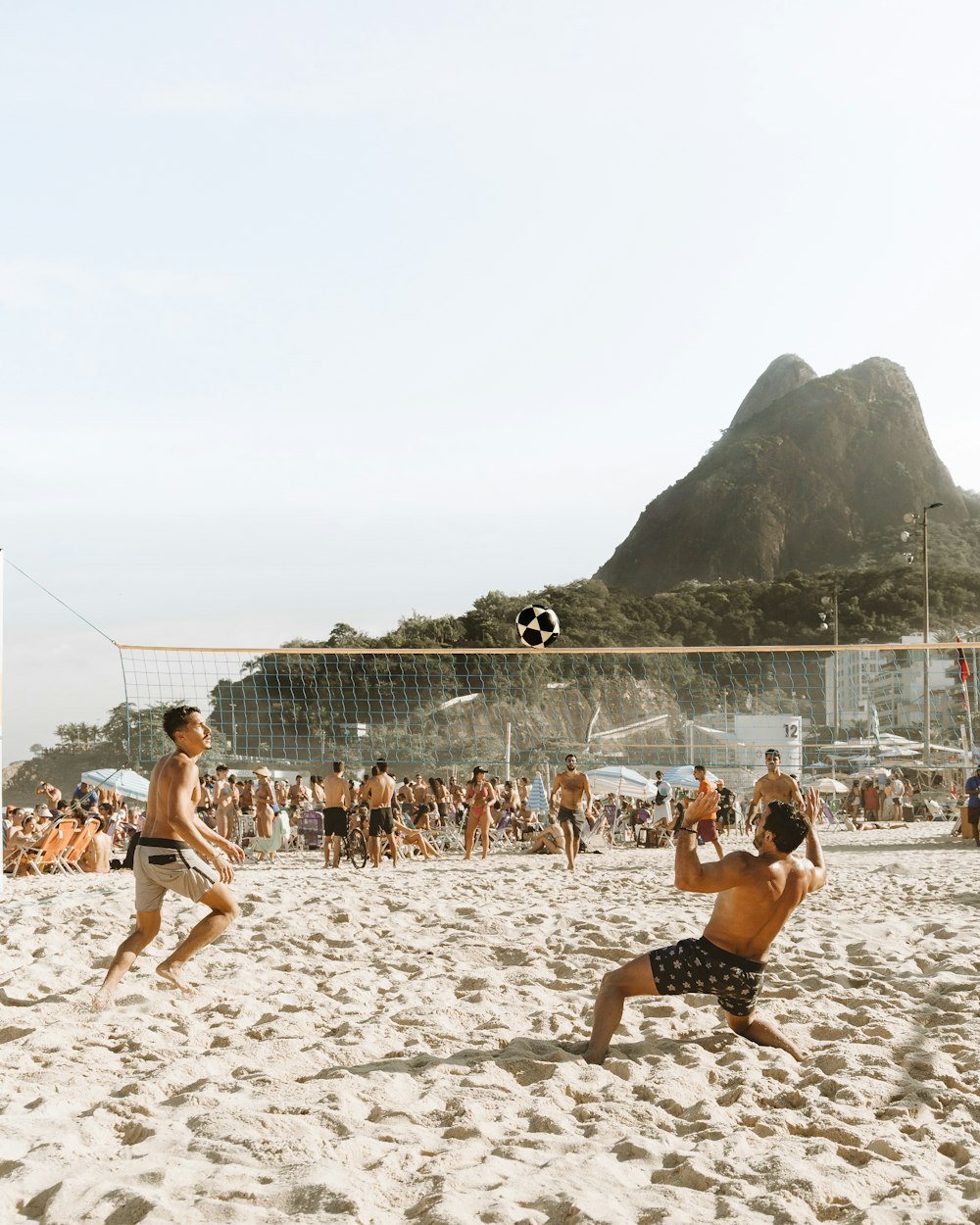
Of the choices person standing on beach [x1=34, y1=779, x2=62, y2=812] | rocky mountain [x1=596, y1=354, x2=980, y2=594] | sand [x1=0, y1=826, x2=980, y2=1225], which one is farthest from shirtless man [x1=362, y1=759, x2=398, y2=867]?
rocky mountain [x1=596, y1=354, x2=980, y2=594]

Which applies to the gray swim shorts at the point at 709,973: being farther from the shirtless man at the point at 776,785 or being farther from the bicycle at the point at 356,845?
the bicycle at the point at 356,845

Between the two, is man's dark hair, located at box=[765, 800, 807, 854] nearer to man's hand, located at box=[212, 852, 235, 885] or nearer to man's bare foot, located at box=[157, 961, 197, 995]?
man's hand, located at box=[212, 852, 235, 885]

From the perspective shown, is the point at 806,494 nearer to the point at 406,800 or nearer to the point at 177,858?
the point at 406,800

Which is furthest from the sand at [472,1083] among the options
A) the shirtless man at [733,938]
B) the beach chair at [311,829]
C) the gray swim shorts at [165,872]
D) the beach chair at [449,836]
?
the beach chair at [449,836]

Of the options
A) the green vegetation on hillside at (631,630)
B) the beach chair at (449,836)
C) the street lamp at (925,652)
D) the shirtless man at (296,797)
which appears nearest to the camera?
the beach chair at (449,836)

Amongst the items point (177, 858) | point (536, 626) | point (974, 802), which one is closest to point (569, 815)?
point (536, 626)

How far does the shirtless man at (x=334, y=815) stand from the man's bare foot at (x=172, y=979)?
6.26 m

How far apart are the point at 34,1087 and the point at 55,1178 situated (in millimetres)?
735

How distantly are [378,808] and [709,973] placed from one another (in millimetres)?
7246

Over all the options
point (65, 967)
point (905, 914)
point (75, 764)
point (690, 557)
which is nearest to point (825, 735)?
point (75, 764)

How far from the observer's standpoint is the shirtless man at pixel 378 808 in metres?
10.3

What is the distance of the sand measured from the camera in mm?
2303

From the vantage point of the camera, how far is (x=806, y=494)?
99562mm

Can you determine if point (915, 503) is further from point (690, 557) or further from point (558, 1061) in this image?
point (558, 1061)
